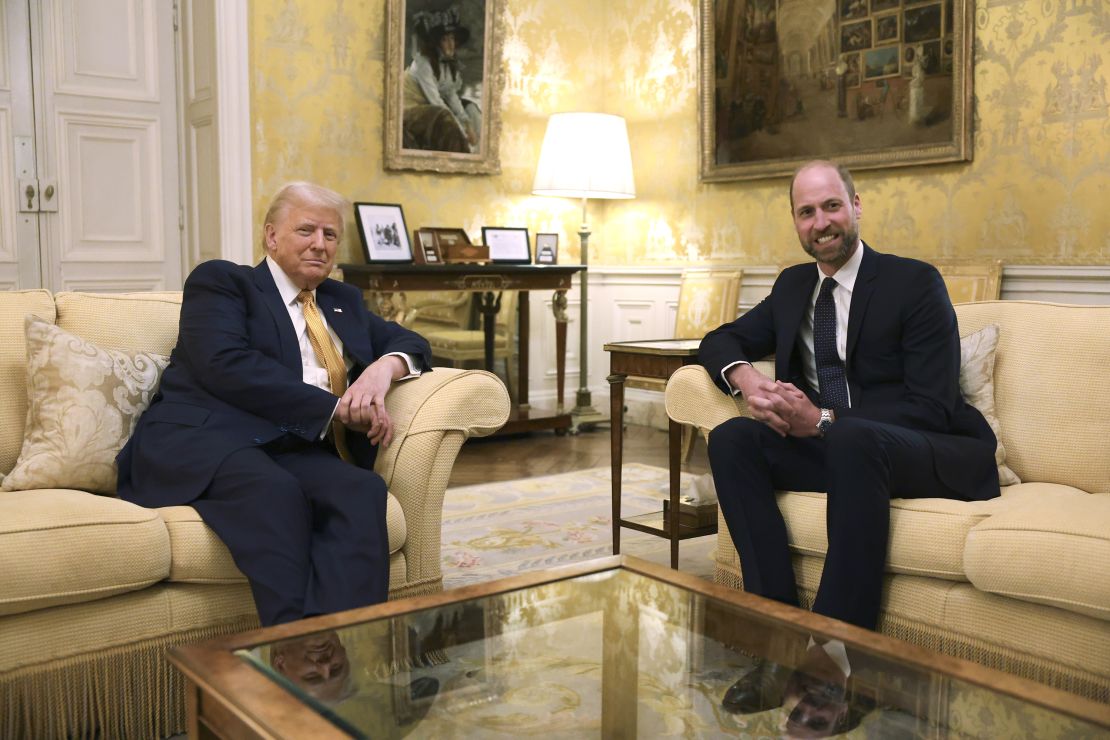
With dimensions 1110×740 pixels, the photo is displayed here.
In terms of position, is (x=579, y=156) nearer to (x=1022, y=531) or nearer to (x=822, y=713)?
(x=1022, y=531)

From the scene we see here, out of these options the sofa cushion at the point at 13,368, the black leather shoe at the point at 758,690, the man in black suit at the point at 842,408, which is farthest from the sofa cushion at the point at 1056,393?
the sofa cushion at the point at 13,368

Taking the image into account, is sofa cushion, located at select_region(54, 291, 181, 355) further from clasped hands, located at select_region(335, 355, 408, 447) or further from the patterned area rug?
the patterned area rug

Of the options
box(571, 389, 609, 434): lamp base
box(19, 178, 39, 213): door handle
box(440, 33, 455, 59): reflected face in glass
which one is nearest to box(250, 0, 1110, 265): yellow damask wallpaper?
box(440, 33, 455, 59): reflected face in glass

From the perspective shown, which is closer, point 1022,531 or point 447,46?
point 1022,531

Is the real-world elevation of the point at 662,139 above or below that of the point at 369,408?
above

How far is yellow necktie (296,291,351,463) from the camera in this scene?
9.11 feet

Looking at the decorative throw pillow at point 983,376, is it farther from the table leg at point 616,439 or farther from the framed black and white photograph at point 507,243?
the framed black and white photograph at point 507,243

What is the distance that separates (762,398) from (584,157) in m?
3.60

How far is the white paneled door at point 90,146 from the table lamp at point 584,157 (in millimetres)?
2027

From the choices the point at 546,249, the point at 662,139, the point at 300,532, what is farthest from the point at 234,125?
the point at 300,532

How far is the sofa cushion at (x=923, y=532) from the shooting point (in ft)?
7.59

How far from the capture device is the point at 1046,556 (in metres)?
2.12

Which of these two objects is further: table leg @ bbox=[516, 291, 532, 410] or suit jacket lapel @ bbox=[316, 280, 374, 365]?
table leg @ bbox=[516, 291, 532, 410]

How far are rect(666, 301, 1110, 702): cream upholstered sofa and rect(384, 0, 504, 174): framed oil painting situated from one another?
3443mm
